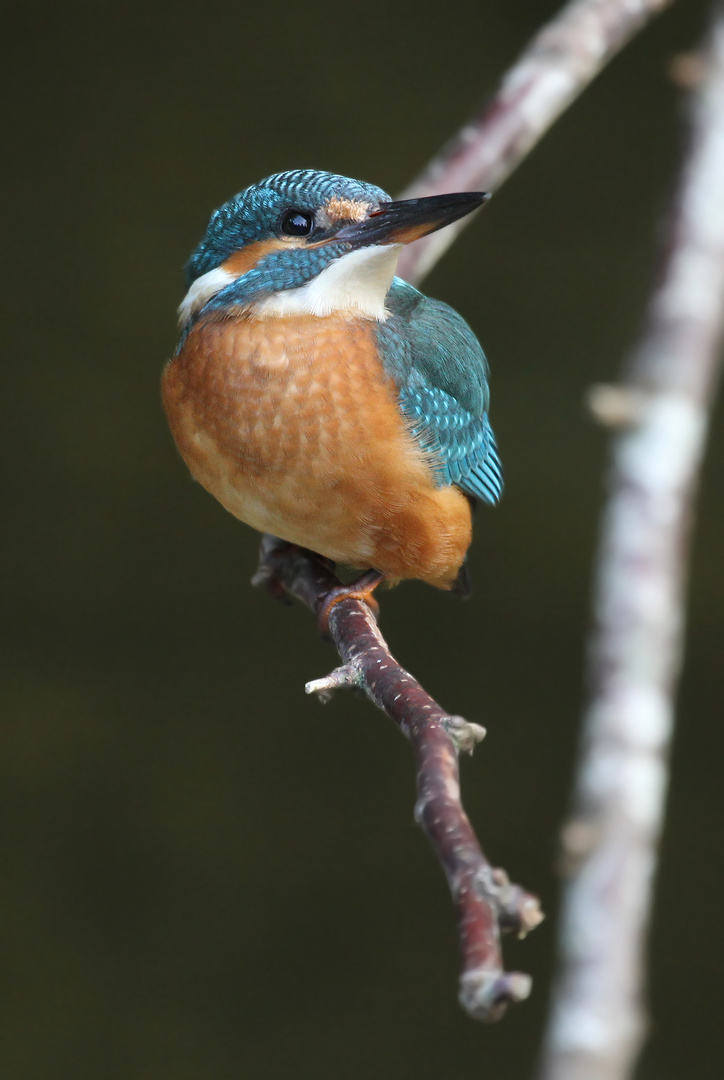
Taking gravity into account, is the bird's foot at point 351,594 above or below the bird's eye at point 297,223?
below

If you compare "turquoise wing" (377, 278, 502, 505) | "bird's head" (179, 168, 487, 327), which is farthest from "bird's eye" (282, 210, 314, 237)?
"turquoise wing" (377, 278, 502, 505)

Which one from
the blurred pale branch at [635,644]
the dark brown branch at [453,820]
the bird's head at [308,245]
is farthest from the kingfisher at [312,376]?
the blurred pale branch at [635,644]

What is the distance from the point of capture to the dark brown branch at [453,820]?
0.50 m

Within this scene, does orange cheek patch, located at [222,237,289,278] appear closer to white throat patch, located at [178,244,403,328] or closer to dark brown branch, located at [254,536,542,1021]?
white throat patch, located at [178,244,403,328]

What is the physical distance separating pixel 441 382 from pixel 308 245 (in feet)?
0.80

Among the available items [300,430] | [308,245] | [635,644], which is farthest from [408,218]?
[635,644]

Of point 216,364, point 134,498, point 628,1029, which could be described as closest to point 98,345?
point 134,498

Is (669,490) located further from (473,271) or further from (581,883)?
(473,271)

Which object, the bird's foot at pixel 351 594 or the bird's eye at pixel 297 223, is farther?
the bird's foot at pixel 351 594

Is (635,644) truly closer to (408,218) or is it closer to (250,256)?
(408,218)

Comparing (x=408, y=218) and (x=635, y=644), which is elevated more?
(x=408, y=218)

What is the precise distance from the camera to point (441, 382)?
134 centimetres

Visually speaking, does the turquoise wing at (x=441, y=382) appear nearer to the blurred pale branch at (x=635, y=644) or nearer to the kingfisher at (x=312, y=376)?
the kingfisher at (x=312, y=376)

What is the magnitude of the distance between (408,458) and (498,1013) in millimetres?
822
